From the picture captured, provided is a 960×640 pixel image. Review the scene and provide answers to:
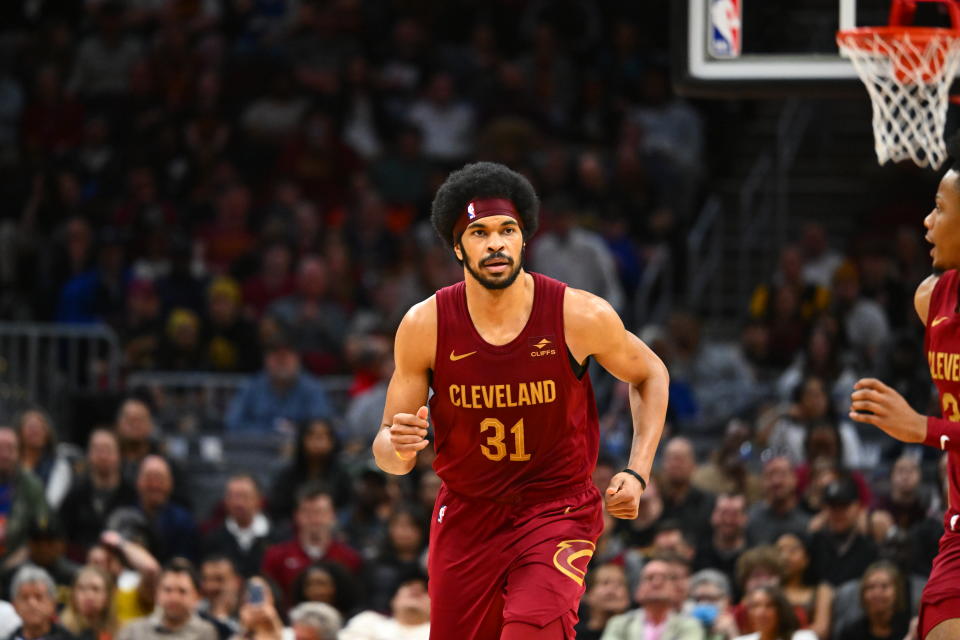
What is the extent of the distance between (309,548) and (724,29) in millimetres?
4800

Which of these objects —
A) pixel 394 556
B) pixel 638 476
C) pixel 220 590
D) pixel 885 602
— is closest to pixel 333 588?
pixel 394 556

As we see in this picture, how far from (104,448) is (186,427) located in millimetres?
1422

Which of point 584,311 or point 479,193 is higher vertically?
point 479,193

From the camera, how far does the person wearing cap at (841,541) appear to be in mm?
10344

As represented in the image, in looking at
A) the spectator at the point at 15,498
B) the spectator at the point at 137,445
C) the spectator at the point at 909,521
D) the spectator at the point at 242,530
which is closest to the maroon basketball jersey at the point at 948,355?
the spectator at the point at 909,521

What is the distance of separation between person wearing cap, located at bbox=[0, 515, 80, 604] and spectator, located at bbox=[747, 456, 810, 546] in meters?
4.58

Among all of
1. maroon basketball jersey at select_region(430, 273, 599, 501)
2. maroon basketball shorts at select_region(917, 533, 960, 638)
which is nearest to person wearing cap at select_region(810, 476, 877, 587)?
maroon basketball shorts at select_region(917, 533, 960, 638)

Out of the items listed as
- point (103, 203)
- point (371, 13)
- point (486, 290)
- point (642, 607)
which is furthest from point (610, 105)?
point (486, 290)

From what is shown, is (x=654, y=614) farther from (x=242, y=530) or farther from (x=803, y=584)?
(x=242, y=530)

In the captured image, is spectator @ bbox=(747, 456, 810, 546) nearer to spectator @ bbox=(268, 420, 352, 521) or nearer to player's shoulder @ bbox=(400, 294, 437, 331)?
spectator @ bbox=(268, 420, 352, 521)

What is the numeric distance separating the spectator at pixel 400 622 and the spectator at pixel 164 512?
2.16m

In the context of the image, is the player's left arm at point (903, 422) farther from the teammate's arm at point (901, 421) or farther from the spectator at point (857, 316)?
the spectator at point (857, 316)

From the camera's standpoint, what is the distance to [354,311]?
49.2 feet

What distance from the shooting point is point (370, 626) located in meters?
10.0
